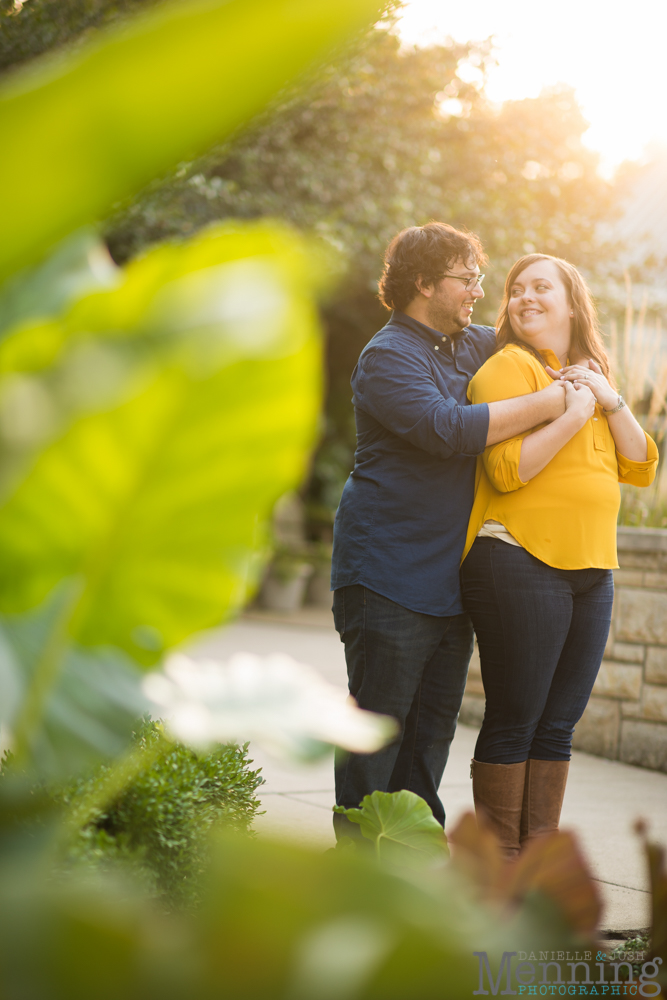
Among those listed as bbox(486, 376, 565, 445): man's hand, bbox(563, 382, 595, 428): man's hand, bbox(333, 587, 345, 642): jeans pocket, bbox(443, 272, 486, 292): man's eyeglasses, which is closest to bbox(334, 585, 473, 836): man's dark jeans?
bbox(333, 587, 345, 642): jeans pocket

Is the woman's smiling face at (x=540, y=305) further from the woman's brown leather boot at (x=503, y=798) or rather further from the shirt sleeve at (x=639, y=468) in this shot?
the woman's brown leather boot at (x=503, y=798)

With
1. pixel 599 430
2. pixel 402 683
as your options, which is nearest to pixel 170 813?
pixel 402 683

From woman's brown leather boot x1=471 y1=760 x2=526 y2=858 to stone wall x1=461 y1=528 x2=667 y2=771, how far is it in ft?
6.73

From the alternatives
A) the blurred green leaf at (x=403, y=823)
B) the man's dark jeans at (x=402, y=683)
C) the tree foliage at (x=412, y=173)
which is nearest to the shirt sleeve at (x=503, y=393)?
the man's dark jeans at (x=402, y=683)

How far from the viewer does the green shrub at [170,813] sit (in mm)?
1339

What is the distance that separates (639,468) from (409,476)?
2.16ft

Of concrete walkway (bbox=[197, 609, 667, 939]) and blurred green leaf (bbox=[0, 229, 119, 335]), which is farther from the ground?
blurred green leaf (bbox=[0, 229, 119, 335])

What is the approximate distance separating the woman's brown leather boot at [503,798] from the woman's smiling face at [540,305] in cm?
118

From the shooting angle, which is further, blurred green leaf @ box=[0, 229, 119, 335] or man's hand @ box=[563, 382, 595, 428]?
man's hand @ box=[563, 382, 595, 428]

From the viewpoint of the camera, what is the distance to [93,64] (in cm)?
28

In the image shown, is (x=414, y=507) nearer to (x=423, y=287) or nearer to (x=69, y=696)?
(x=423, y=287)

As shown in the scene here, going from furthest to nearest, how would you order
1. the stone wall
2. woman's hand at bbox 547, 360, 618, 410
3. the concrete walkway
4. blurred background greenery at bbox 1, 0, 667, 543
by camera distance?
blurred background greenery at bbox 1, 0, 667, 543 → the stone wall → the concrete walkway → woman's hand at bbox 547, 360, 618, 410

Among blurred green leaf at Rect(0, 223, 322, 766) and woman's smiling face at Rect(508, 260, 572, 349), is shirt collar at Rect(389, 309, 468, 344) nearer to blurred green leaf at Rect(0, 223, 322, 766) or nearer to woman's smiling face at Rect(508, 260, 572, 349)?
woman's smiling face at Rect(508, 260, 572, 349)

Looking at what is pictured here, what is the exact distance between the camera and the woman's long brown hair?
8.32 feet
